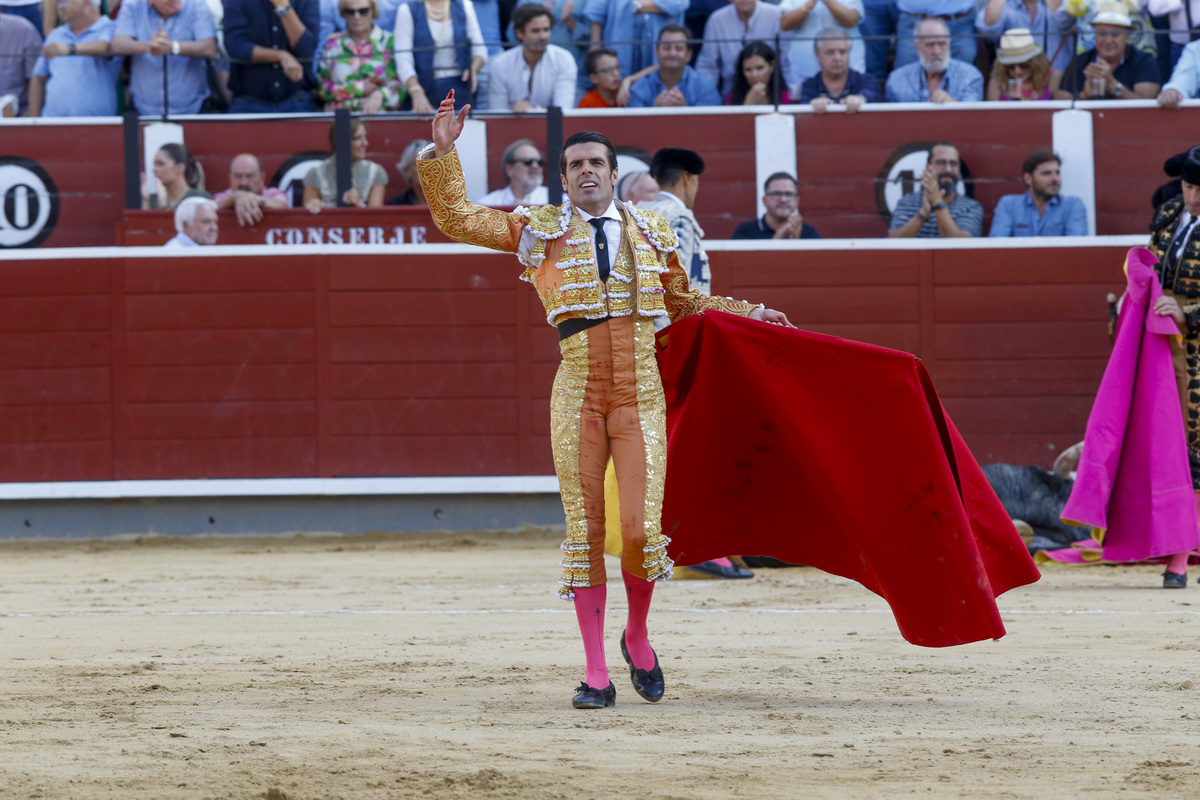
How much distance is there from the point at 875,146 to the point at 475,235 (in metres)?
5.44

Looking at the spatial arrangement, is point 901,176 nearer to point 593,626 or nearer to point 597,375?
point 597,375

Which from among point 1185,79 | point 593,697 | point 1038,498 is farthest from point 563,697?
point 1185,79

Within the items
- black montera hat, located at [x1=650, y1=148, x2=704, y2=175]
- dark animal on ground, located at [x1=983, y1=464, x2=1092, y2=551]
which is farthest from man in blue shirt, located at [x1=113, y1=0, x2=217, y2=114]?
dark animal on ground, located at [x1=983, y1=464, x2=1092, y2=551]

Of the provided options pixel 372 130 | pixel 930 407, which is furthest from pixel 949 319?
pixel 930 407

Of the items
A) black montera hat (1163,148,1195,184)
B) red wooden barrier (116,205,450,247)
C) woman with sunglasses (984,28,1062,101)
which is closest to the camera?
black montera hat (1163,148,1195,184)

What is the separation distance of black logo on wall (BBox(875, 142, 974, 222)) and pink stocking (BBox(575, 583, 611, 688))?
5416 mm

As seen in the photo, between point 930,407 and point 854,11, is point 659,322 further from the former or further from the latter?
point 854,11

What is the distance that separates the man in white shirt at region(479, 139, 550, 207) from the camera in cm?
773

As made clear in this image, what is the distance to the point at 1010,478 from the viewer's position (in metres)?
7.12

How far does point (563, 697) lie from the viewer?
3.48m

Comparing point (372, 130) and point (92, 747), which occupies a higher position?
point (372, 130)

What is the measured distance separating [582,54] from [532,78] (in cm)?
55

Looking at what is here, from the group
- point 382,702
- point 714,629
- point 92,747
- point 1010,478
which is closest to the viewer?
point 92,747

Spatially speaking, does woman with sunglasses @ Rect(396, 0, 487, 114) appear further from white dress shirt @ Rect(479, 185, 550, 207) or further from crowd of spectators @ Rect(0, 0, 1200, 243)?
white dress shirt @ Rect(479, 185, 550, 207)
